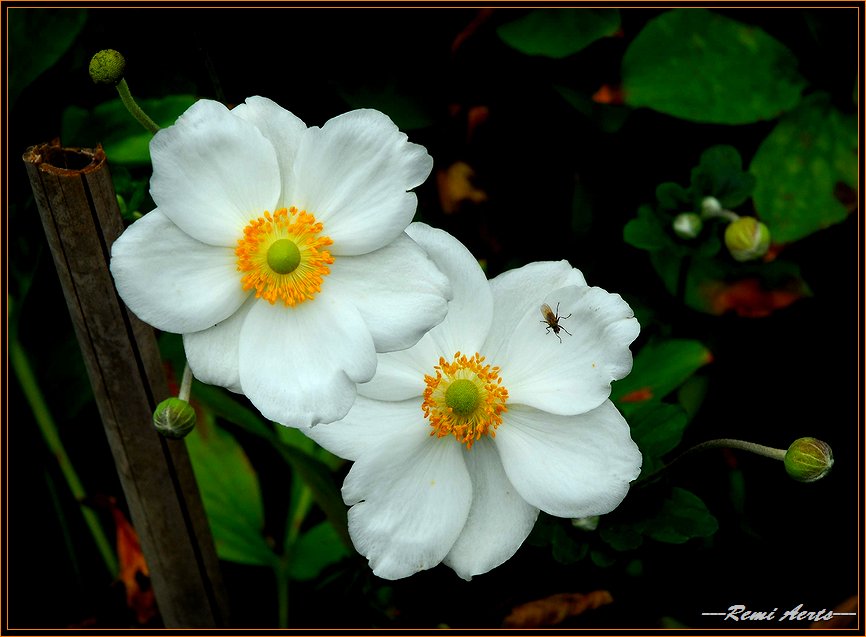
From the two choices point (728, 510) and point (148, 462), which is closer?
point (148, 462)

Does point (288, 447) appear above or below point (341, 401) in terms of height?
below

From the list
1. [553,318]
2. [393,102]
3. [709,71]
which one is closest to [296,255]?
[553,318]

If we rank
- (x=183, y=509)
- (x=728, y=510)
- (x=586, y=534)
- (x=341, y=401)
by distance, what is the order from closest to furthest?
1. (x=341, y=401)
2. (x=586, y=534)
3. (x=183, y=509)
4. (x=728, y=510)

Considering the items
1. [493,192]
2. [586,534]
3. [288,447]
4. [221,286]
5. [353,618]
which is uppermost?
[221,286]

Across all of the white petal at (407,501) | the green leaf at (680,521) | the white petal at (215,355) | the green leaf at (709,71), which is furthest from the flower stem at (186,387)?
the green leaf at (709,71)

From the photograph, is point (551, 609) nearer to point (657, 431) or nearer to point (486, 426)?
point (657, 431)

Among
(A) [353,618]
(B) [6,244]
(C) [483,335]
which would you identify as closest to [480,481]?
(C) [483,335]

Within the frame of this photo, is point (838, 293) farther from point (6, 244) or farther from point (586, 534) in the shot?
point (6, 244)
